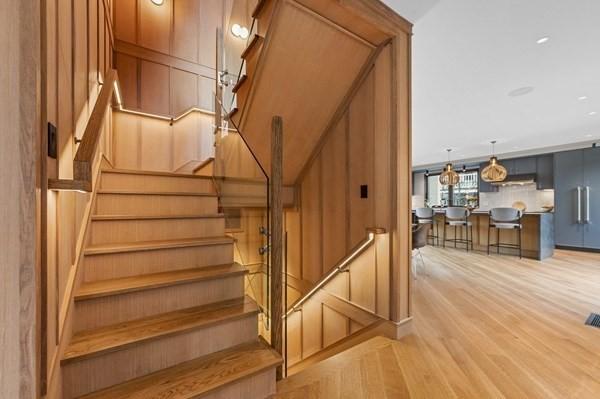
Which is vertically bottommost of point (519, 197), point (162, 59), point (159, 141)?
point (519, 197)

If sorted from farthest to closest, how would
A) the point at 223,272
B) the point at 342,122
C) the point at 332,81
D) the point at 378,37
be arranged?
the point at 342,122 → the point at 332,81 → the point at 378,37 → the point at 223,272

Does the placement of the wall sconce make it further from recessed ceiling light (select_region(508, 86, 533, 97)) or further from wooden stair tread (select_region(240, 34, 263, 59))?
recessed ceiling light (select_region(508, 86, 533, 97))

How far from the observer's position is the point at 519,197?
8.53 meters

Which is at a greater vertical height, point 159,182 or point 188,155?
point 188,155

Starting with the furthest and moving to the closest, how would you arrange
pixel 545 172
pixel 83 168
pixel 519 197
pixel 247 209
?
pixel 519 197 < pixel 545 172 < pixel 247 209 < pixel 83 168

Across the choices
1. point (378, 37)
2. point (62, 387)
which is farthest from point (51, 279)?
point (378, 37)

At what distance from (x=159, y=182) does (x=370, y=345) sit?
262 cm

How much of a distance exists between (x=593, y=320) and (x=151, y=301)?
4065mm

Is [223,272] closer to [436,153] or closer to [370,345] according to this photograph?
[370,345]

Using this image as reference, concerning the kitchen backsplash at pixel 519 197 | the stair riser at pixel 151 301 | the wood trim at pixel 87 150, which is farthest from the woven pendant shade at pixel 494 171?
the wood trim at pixel 87 150

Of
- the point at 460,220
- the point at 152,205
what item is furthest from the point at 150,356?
the point at 460,220

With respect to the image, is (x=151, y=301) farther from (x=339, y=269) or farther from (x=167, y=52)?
(x=167, y=52)

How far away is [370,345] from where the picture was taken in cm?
222

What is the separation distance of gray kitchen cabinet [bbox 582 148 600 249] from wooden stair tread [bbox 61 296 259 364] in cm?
900
